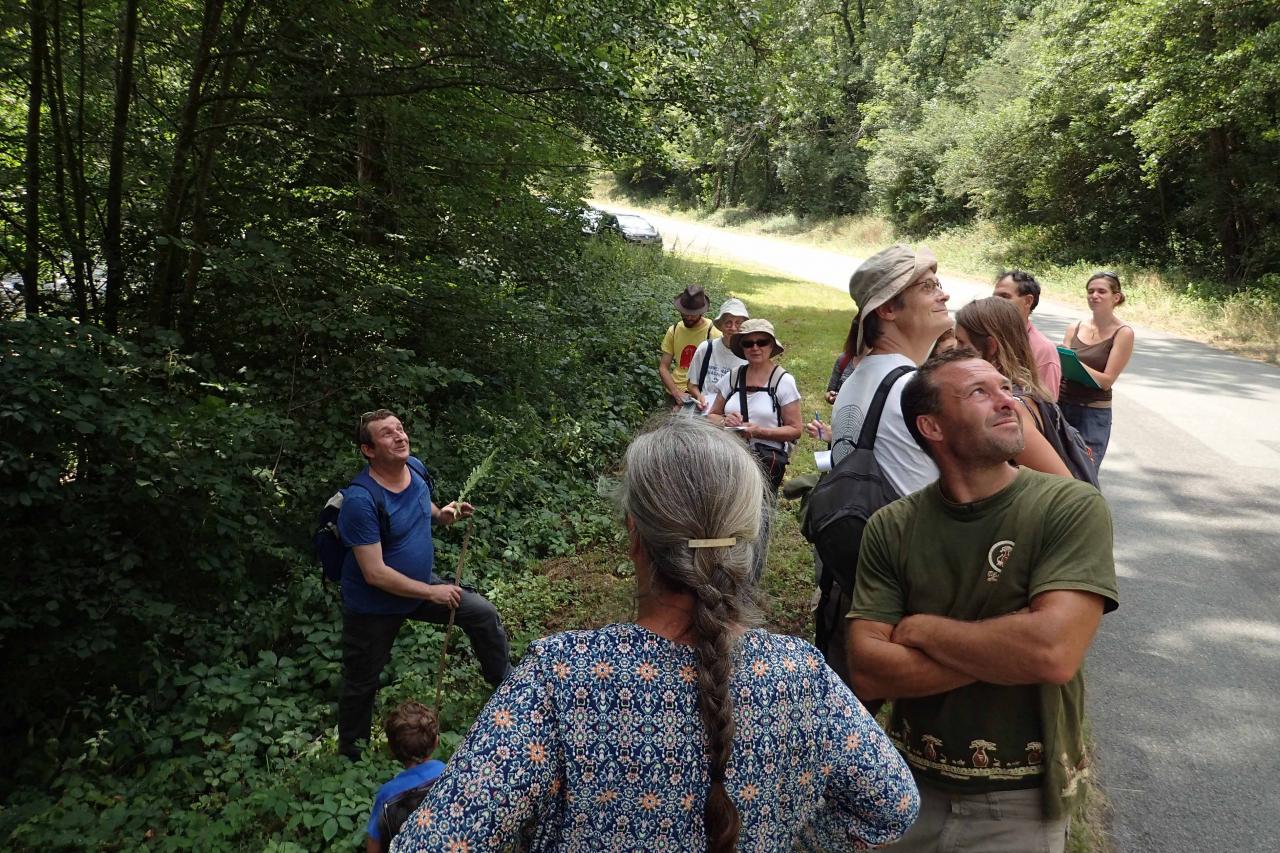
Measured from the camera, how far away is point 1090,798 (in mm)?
3574

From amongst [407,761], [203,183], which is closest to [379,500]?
[407,761]

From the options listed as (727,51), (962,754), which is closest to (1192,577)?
(962,754)

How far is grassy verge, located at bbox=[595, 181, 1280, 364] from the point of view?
15.3 m

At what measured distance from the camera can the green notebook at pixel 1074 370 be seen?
530cm

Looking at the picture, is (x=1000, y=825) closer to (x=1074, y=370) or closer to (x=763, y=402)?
(x=763, y=402)

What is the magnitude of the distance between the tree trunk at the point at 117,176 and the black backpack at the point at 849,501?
540 cm

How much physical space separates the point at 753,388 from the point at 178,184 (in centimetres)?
435

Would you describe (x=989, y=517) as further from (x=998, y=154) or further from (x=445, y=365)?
(x=998, y=154)

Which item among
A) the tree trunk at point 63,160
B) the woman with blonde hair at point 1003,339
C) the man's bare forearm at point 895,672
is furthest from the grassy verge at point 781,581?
the tree trunk at point 63,160

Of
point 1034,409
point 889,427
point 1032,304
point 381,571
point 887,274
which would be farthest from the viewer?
point 1032,304

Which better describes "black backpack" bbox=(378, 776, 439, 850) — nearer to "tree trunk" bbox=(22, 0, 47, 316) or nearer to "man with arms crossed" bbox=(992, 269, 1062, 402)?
"man with arms crossed" bbox=(992, 269, 1062, 402)

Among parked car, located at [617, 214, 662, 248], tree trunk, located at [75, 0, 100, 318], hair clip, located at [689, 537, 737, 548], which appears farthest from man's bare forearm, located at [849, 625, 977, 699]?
parked car, located at [617, 214, 662, 248]

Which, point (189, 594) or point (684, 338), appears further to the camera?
point (684, 338)

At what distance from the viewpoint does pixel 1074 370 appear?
534 centimetres
